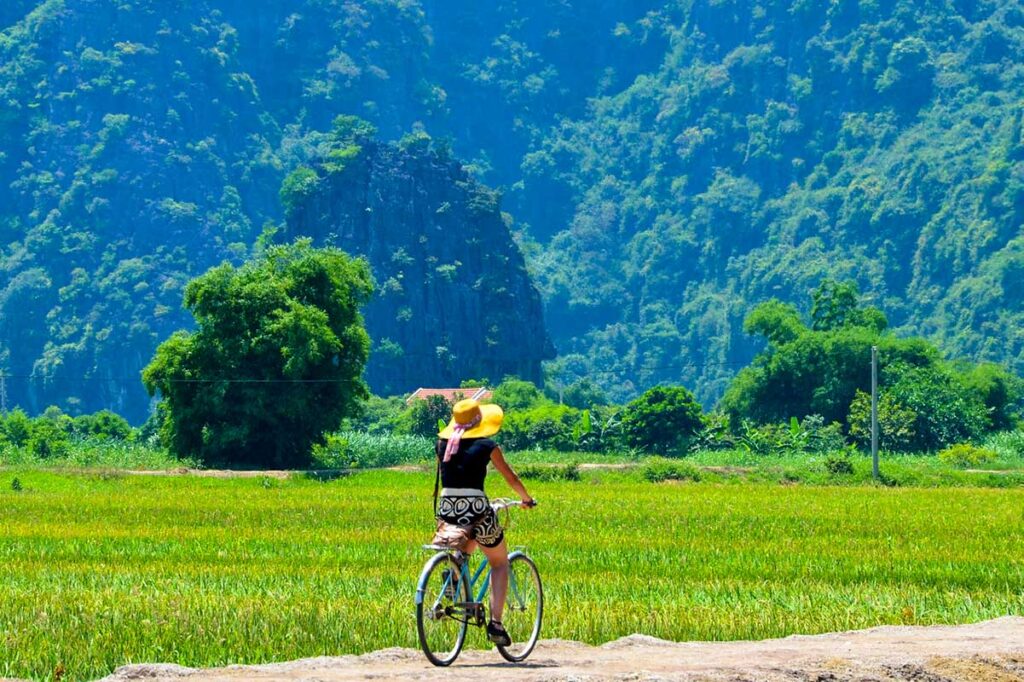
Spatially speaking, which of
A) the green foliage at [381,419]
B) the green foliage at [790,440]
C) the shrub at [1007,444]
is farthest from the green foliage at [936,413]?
the green foliage at [381,419]

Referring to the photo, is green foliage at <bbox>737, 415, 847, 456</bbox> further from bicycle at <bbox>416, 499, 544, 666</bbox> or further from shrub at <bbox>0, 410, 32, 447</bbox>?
bicycle at <bbox>416, 499, 544, 666</bbox>

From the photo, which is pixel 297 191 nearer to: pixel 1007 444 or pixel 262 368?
pixel 1007 444

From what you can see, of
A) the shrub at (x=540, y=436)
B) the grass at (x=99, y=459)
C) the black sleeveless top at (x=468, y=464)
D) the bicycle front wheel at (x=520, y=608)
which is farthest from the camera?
the shrub at (x=540, y=436)

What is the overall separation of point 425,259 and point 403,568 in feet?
512

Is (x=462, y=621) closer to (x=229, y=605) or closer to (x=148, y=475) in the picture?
(x=229, y=605)

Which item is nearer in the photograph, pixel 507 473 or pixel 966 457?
pixel 507 473

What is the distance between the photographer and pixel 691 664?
14.7m

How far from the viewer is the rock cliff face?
17388cm

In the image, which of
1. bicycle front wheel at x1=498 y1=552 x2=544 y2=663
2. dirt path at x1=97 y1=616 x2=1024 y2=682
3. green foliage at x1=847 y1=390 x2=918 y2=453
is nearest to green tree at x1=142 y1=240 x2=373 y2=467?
green foliage at x1=847 y1=390 x2=918 y2=453

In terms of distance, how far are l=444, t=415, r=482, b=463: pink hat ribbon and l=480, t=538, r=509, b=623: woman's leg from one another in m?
0.79

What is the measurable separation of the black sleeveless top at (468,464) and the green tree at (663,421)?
235 feet

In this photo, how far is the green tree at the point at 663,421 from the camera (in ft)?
285

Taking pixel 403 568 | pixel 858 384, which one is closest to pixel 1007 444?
pixel 858 384

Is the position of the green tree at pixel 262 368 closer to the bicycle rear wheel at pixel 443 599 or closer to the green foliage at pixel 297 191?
the bicycle rear wheel at pixel 443 599
